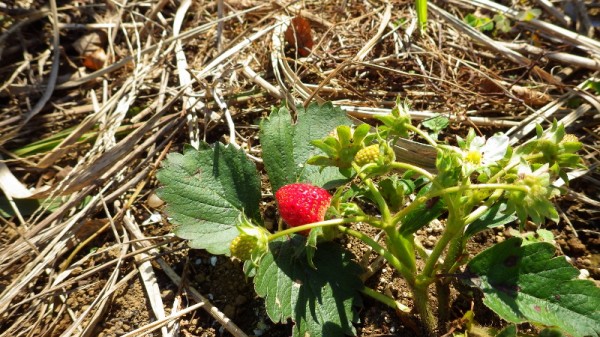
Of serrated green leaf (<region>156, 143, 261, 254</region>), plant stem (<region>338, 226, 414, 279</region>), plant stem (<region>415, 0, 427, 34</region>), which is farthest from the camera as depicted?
plant stem (<region>415, 0, 427, 34</region>)

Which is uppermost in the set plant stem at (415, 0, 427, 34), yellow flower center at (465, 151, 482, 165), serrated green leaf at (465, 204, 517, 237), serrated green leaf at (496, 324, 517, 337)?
plant stem at (415, 0, 427, 34)

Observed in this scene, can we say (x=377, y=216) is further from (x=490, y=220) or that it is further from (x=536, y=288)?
(x=536, y=288)

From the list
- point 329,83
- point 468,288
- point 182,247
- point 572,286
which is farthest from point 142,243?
point 572,286

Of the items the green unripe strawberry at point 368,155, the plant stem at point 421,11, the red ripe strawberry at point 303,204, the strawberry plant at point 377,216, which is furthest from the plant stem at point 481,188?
the plant stem at point 421,11

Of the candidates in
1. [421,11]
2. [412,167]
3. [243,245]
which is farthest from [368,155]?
[421,11]

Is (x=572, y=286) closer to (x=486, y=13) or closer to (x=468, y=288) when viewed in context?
(x=468, y=288)

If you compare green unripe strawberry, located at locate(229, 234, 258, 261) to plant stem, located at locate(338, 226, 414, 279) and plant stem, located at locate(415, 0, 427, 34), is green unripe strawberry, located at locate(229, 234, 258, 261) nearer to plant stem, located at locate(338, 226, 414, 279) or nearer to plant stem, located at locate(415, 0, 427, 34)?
plant stem, located at locate(338, 226, 414, 279)

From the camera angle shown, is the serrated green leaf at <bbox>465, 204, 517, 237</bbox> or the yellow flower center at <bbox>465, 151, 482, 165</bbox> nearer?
the yellow flower center at <bbox>465, 151, 482, 165</bbox>

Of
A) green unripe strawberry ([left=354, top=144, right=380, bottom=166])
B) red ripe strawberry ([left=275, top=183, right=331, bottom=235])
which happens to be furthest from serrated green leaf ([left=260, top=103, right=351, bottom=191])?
green unripe strawberry ([left=354, top=144, right=380, bottom=166])
